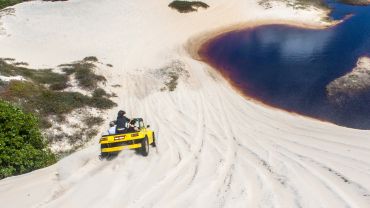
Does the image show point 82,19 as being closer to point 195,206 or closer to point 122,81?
point 122,81

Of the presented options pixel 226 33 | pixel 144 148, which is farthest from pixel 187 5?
pixel 144 148

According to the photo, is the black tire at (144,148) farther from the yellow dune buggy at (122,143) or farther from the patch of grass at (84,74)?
the patch of grass at (84,74)

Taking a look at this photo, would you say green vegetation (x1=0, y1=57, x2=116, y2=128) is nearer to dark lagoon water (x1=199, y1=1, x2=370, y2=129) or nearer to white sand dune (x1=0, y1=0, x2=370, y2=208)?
white sand dune (x1=0, y1=0, x2=370, y2=208)

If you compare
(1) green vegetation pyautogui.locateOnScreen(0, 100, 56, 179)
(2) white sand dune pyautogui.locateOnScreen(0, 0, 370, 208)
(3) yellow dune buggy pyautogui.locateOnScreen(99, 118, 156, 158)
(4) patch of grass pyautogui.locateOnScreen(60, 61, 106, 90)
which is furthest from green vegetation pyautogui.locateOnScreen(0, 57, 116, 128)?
(3) yellow dune buggy pyautogui.locateOnScreen(99, 118, 156, 158)

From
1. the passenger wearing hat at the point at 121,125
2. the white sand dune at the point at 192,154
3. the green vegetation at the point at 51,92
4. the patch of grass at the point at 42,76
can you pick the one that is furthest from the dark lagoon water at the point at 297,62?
the patch of grass at the point at 42,76

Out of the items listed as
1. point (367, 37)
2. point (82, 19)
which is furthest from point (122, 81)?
point (367, 37)

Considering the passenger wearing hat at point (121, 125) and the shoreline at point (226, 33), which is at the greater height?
the shoreline at point (226, 33)

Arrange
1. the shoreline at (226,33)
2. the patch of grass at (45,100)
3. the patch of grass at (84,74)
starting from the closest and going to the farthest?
1. the patch of grass at (45,100)
2. the patch of grass at (84,74)
3. the shoreline at (226,33)
